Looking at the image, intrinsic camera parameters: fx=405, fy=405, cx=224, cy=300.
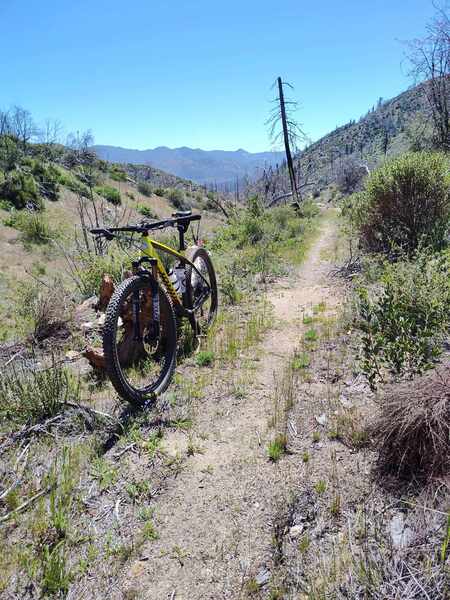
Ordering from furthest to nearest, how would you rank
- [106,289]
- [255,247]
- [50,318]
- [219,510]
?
1. [255,247]
2. [106,289]
3. [50,318]
4. [219,510]

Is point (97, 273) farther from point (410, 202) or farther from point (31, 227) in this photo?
point (31, 227)

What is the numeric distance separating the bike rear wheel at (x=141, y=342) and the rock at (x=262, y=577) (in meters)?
1.80

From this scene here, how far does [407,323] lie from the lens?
371 cm

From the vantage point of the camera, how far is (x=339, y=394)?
3775mm

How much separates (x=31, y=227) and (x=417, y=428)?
17.6 metres

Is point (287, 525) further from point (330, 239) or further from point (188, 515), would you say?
point (330, 239)

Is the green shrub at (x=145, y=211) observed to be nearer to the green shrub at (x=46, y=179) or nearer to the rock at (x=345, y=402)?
the green shrub at (x=46, y=179)

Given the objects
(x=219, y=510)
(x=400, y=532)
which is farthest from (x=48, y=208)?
(x=400, y=532)

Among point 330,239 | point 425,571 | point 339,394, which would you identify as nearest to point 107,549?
point 425,571

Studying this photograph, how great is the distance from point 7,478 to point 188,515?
4.25ft

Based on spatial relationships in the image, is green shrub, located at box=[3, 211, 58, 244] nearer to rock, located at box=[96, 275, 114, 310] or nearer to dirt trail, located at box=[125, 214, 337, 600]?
rock, located at box=[96, 275, 114, 310]

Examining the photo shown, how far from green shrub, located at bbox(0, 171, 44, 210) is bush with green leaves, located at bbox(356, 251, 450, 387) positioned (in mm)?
20144

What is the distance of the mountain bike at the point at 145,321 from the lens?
3.41 m

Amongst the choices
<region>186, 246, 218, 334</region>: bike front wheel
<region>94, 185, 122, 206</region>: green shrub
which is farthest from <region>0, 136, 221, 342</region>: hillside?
<region>186, 246, 218, 334</region>: bike front wheel
